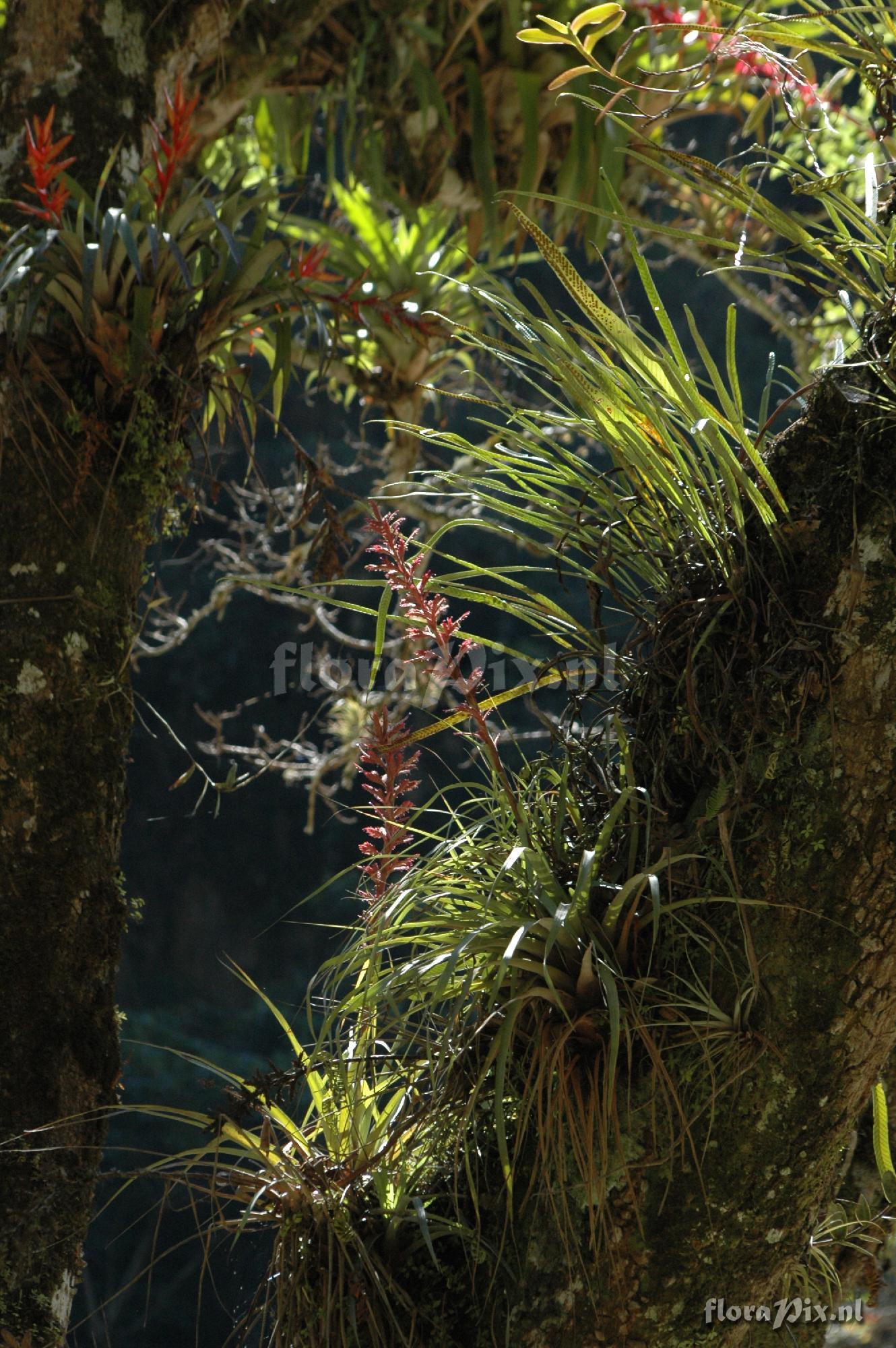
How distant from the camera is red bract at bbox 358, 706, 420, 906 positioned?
821 mm

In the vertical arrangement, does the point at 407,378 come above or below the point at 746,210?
below

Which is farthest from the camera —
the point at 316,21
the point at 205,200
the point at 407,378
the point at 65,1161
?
the point at 407,378

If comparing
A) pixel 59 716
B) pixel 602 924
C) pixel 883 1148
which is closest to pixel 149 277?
pixel 59 716

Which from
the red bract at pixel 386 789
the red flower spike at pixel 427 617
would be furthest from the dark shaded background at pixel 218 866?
the red flower spike at pixel 427 617

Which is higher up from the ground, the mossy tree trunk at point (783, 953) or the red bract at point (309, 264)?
the red bract at point (309, 264)

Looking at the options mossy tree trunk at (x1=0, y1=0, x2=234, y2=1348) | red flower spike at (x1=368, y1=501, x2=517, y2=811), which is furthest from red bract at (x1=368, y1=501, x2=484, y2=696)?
mossy tree trunk at (x1=0, y1=0, x2=234, y2=1348)

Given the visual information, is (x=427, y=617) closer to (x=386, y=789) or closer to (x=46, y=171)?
(x=386, y=789)

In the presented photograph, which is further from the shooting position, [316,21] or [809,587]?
[316,21]

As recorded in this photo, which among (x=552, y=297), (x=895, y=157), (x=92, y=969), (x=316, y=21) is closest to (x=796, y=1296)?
(x=92, y=969)

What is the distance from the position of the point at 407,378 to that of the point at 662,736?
191cm

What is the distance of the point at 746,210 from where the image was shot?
681mm

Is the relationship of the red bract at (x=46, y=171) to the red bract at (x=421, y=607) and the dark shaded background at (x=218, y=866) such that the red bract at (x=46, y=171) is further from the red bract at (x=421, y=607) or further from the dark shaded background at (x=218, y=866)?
the dark shaded background at (x=218, y=866)

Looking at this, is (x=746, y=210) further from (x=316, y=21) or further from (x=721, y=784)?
(x=316, y=21)

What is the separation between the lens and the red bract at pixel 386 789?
82 centimetres
